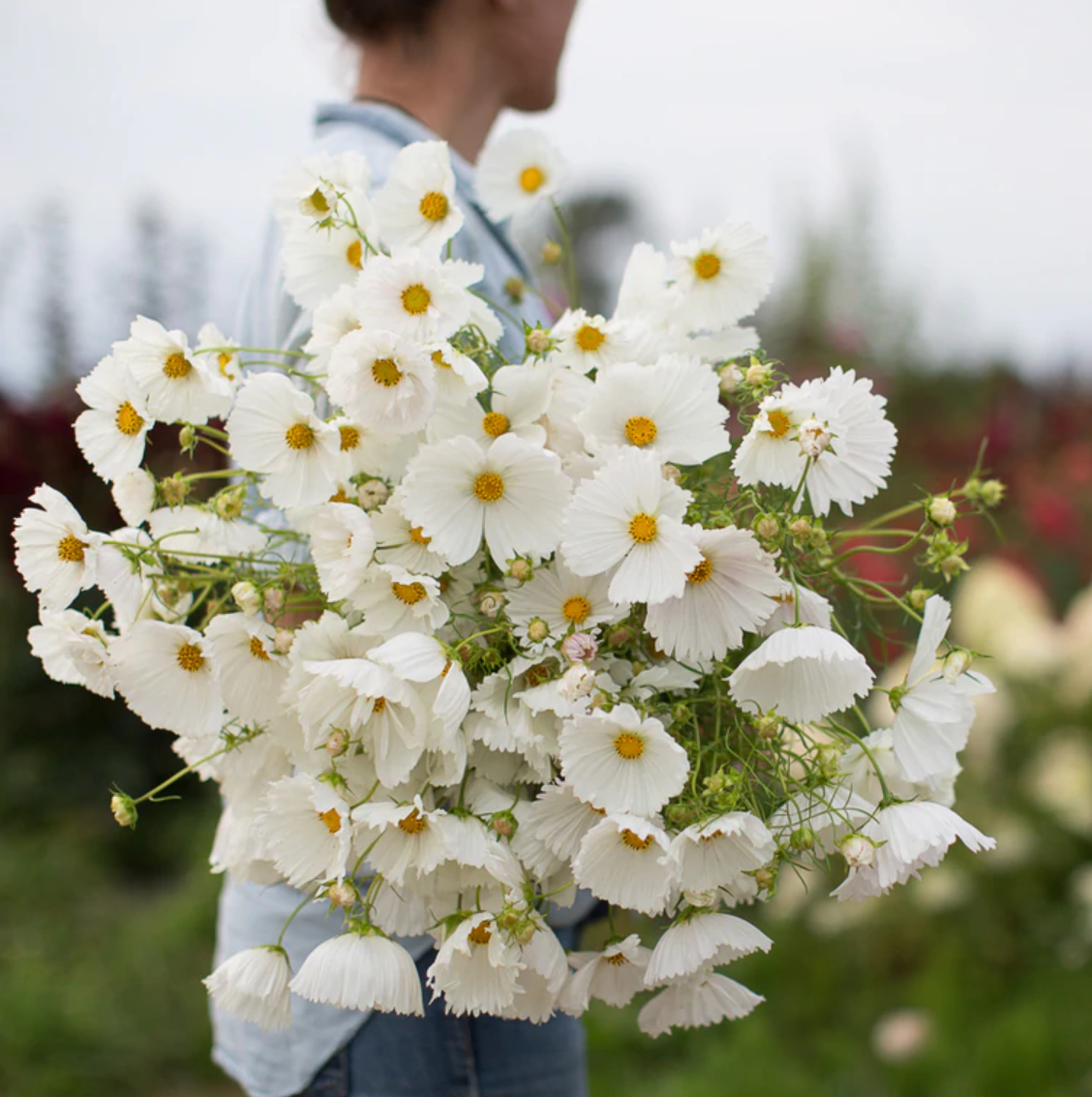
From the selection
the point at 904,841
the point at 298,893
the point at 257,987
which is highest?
the point at 904,841

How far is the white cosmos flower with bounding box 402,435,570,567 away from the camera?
81cm

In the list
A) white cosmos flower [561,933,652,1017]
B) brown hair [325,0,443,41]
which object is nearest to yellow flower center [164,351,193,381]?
white cosmos flower [561,933,652,1017]

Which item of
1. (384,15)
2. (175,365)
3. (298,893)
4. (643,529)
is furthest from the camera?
(384,15)

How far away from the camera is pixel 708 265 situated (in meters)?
0.98

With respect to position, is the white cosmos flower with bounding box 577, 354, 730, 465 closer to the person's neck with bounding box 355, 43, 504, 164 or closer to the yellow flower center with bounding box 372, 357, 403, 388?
the yellow flower center with bounding box 372, 357, 403, 388

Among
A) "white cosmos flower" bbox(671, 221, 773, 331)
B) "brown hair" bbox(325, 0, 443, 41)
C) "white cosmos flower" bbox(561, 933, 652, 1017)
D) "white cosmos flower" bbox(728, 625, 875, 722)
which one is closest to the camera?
"white cosmos flower" bbox(728, 625, 875, 722)

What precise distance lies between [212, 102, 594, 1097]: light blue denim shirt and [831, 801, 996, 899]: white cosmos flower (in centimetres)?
33

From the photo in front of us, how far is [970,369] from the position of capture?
7910 millimetres

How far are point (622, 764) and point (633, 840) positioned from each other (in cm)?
5

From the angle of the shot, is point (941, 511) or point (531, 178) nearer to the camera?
point (941, 511)

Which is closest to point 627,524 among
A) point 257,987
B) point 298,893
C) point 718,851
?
point 718,851

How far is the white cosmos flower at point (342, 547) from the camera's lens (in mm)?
790

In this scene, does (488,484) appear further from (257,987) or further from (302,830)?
(257,987)

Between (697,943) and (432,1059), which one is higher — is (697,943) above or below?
above
